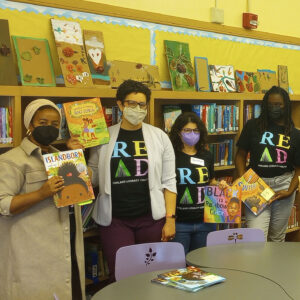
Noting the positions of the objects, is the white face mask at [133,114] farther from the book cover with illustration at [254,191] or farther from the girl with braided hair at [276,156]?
the girl with braided hair at [276,156]

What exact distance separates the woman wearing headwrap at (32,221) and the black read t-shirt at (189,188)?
1022mm

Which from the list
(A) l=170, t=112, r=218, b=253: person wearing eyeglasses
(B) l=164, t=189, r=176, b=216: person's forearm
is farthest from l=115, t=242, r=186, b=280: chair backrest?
(A) l=170, t=112, r=218, b=253: person wearing eyeglasses

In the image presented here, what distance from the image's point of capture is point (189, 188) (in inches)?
132

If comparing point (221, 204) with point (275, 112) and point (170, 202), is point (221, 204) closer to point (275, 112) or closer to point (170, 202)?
point (170, 202)

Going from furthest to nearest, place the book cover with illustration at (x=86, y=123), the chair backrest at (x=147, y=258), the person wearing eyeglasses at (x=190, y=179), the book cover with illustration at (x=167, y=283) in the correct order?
1. the person wearing eyeglasses at (x=190, y=179)
2. the book cover with illustration at (x=86, y=123)
3. the chair backrest at (x=147, y=258)
4. the book cover with illustration at (x=167, y=283)

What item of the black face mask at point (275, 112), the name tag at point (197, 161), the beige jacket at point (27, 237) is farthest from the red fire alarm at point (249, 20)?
the beige jacket at point (27, 237)

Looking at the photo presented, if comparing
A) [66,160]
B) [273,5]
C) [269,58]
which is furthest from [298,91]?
[66,160]

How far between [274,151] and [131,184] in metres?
1.36

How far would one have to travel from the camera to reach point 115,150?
10.0 feet

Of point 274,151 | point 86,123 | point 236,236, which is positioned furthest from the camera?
point 274,151

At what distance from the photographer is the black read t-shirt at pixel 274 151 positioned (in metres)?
3.72

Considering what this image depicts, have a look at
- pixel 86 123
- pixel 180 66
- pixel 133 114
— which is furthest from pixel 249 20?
pixel 86 123

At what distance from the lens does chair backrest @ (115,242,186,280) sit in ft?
8.31

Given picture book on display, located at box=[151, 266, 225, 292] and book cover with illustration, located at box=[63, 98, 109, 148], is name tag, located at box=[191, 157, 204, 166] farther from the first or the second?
picture book on display, located at box=[151, 266, 225, 292]
